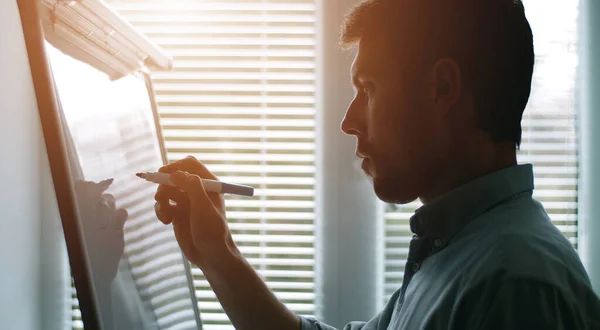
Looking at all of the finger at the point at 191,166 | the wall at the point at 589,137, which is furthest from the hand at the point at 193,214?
the wall at the point at 589,137

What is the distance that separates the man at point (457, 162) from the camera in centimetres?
45

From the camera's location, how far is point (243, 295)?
0.85 m

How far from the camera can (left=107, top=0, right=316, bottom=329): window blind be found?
4.51ft

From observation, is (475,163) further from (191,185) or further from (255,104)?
(255,104)

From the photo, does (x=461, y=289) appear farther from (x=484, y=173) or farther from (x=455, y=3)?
(x=455, y=3)

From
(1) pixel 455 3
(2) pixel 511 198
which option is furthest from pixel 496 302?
(1) pixel 455 3

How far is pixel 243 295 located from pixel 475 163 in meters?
0.46

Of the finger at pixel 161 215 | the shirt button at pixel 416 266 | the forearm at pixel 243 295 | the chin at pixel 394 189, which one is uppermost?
the chin at pixel 394 189

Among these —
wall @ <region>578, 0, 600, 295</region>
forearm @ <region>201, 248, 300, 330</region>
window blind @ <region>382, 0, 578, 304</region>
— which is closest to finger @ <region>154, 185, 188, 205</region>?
forearm @ <region>201, 248, 300, 330</region>

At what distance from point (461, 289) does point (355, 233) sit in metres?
0.88

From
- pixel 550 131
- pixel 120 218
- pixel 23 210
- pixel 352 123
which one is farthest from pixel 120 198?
pixel 550 131

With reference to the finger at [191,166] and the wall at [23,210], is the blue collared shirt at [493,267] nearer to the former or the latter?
the finger at [191,166]

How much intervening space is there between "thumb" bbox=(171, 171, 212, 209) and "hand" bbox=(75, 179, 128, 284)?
0.29 feet

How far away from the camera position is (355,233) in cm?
137
